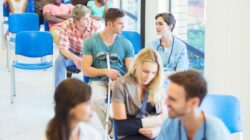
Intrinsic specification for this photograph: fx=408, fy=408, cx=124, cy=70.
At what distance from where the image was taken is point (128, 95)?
2.72 meters

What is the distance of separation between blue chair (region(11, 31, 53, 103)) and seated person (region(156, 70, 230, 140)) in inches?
134

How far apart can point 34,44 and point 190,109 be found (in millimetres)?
3598

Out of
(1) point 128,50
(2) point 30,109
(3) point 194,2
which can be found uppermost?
(3) point 194,2

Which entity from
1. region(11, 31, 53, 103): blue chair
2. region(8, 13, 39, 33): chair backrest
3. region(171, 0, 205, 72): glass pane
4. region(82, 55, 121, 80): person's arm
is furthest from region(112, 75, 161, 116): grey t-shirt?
region(8, 13, 39, 33): chair backrest

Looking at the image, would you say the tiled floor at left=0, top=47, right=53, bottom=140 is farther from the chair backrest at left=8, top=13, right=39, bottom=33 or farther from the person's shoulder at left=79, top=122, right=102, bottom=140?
the person's shoulder at left=79, top=122, right=102, bottom=140

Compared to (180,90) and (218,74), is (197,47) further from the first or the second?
(180,90)

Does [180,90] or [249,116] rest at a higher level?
[180,90]

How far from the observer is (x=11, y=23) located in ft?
21.6

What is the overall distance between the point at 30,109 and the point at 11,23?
89.3 inches

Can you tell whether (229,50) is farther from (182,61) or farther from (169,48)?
(169,48)

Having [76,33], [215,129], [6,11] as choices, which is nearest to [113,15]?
[76,33]

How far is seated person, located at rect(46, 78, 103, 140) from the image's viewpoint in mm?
1791

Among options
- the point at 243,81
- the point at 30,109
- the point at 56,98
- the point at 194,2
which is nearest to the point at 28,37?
the point at 30,109

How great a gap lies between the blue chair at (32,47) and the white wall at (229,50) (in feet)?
7.41
